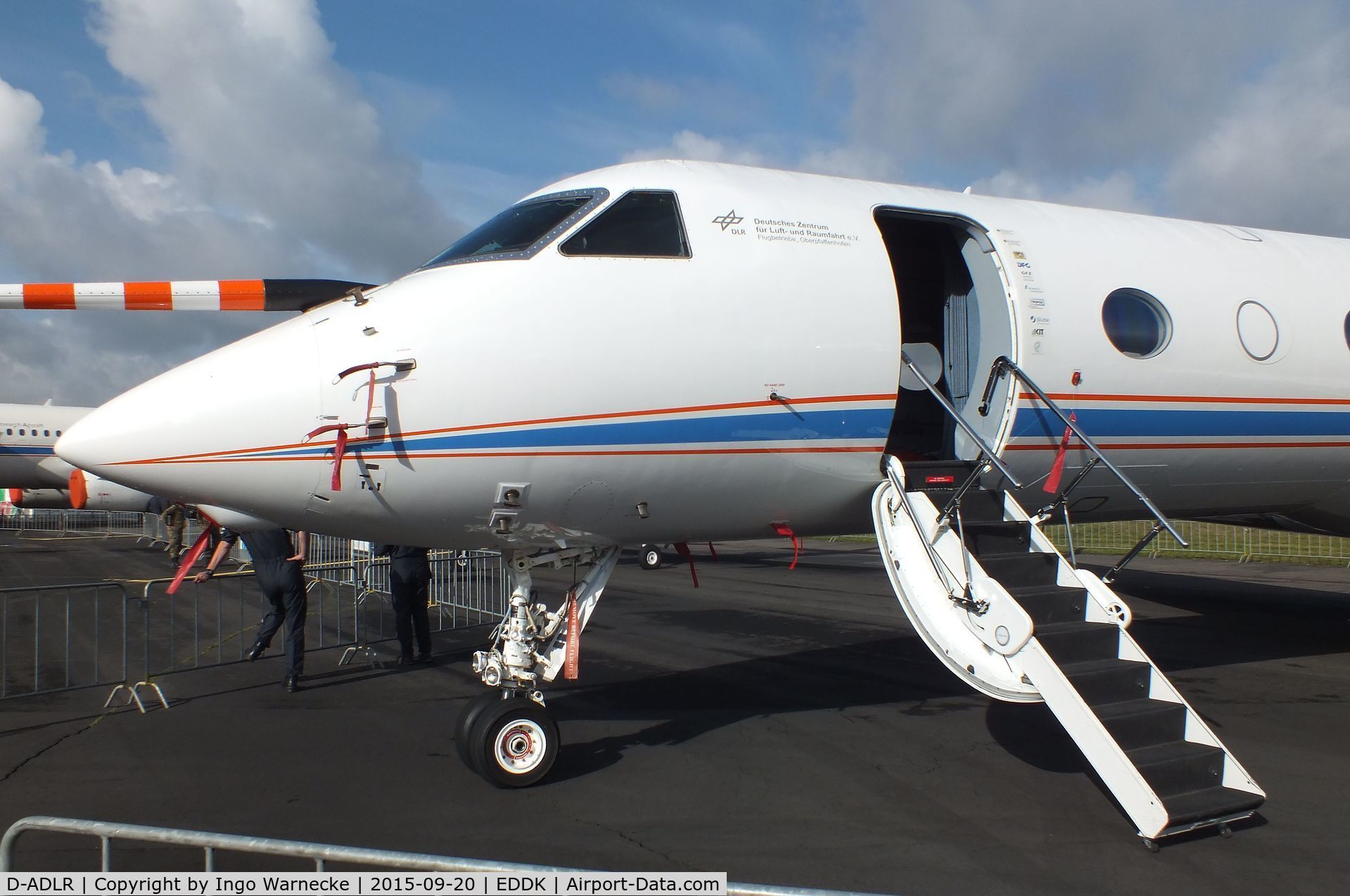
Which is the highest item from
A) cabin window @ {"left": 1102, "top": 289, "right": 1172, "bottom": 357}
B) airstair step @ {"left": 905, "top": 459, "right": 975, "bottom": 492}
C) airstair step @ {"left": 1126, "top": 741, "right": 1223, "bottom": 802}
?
cabin window @ {"left": 1102, "top": 289, "right": 1172, "bottom": 357}

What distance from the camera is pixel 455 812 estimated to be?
5285 mm

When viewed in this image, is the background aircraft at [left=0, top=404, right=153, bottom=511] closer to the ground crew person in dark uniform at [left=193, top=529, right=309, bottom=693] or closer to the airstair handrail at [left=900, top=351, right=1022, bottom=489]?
the ground crew person in dark uniform at [left=193, top=529, right=309, bottom=693]

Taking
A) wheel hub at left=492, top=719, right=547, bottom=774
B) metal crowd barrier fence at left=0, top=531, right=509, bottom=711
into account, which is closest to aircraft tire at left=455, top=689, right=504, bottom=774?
wheel hub at left=492, top=719, right=547, bottom=774

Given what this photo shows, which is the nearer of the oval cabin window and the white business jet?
the white business jet

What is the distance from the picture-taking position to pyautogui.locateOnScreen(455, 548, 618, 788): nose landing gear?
5.54m

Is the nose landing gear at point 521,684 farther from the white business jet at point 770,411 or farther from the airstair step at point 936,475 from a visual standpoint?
the airstair step at point 936,475

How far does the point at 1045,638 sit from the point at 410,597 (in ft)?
22.3

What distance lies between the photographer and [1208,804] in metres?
4.79

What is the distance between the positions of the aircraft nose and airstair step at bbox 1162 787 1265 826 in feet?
15.8

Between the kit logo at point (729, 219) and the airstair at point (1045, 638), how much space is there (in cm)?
165

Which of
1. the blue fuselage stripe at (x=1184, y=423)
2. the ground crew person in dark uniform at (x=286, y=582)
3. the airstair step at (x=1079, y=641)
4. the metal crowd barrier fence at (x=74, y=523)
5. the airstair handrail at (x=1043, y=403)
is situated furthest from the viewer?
the metal crowd barrier fence at (x=74, y=523)

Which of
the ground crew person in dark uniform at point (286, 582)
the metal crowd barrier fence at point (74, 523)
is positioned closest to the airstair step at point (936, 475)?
the ground crew person in dark uniform at point (286, 582)

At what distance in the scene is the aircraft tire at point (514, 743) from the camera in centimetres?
550

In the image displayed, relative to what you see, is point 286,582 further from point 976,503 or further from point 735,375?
point 976,503
